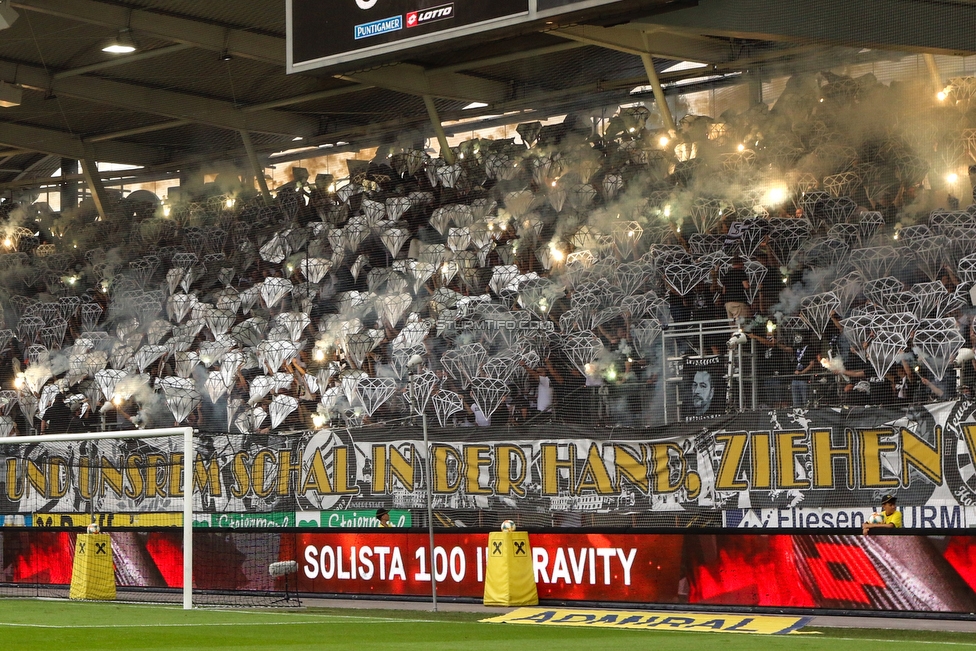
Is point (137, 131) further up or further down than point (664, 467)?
further up

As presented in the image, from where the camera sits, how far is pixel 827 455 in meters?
14.1

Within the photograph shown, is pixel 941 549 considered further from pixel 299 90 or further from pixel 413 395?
pixel 299 90

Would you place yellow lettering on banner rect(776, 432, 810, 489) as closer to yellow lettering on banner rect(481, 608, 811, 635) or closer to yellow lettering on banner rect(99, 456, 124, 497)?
yellow lettering on banner rect(481, 608, 811, 635)

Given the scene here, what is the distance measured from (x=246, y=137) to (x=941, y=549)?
67.6ft

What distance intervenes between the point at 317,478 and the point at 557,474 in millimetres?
3480

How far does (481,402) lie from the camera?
1905cm

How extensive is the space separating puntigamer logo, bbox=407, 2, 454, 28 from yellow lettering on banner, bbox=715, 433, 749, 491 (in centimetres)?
582

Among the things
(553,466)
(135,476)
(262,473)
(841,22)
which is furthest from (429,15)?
(135,476)

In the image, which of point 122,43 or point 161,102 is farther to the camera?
point 161,102

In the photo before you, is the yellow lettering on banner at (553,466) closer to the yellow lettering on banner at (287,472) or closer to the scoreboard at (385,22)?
the yellow lettering on banner at (287,472)

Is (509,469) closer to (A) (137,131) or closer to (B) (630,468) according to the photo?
(B) (630,468)

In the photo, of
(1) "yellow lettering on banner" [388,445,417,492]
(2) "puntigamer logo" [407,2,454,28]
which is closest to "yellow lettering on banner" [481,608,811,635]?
(1) "yellow lettering on banner" [388,445,417,492]

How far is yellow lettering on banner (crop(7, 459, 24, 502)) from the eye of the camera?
17.8 m

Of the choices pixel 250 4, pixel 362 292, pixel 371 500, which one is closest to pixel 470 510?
pixel 371 500
